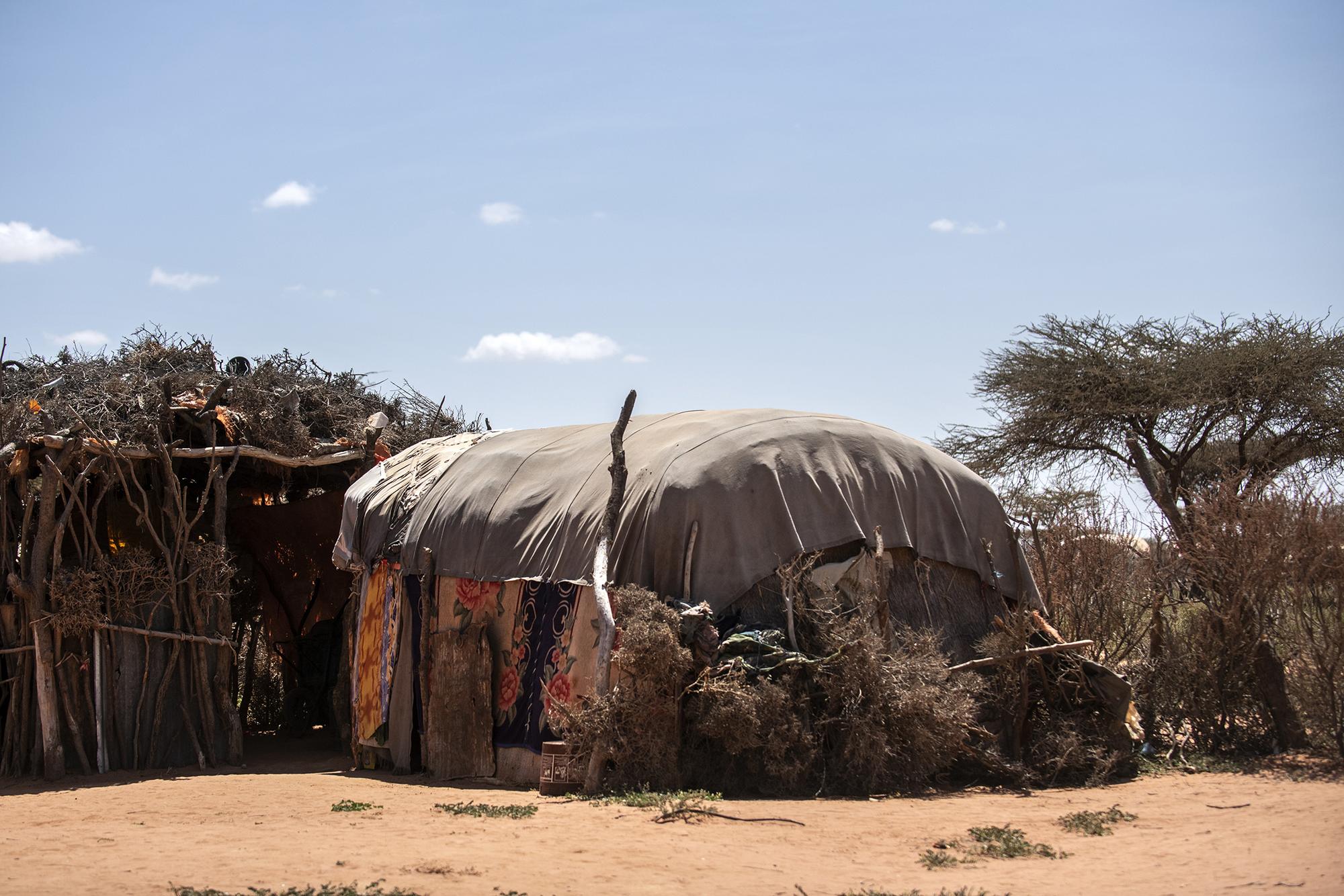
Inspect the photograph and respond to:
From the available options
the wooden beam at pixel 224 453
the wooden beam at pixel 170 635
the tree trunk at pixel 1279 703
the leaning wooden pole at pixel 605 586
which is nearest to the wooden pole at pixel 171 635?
the wooden beam at pixel 170 635

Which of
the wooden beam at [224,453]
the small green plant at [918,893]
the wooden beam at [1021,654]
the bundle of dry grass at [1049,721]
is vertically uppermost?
the wooden beam at [224,453]

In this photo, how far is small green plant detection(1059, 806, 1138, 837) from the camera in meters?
6.85

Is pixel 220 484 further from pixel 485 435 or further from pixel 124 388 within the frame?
pixel 485 435

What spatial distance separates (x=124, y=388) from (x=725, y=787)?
27.3 ft

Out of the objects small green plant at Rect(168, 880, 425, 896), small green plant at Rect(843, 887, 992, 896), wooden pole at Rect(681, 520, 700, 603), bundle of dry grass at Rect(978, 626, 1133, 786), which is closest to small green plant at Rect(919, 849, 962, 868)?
small green plant at Rect(843, 887, 992, 896)

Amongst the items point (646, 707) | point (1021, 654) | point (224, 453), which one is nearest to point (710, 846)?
point (646, 707)

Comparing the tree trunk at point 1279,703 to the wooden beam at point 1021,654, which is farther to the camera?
the tree trunk at point 1279,703

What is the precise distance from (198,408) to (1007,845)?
9.91 metres

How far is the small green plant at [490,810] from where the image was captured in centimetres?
781

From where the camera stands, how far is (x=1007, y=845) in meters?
6.45

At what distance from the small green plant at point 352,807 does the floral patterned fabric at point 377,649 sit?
2848 millimetres

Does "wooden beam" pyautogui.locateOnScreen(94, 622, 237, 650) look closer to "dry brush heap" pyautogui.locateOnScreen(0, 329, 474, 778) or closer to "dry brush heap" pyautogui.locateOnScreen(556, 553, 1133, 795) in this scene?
"dry brush heap" pyautogui.locateOnScreen(0, 329, 474, 778)

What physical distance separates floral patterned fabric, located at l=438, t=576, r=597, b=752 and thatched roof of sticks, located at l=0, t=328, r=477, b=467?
3759 millimetres

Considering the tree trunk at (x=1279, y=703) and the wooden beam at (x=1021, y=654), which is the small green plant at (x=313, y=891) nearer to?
the wooden beam at (x=1021, y=654)
